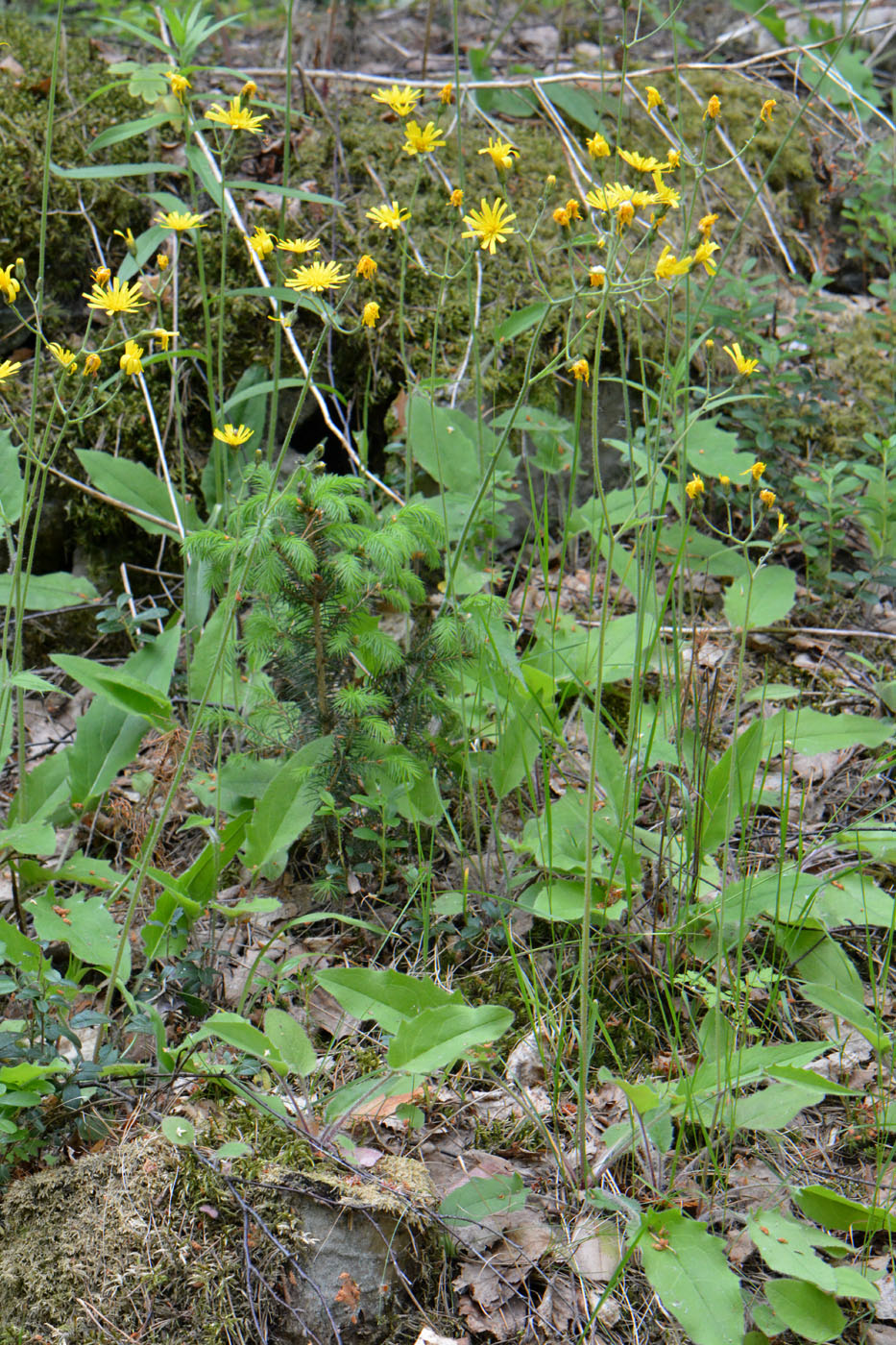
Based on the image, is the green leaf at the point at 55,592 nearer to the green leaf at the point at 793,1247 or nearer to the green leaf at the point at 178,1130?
the green leaf at the point at 178,1130

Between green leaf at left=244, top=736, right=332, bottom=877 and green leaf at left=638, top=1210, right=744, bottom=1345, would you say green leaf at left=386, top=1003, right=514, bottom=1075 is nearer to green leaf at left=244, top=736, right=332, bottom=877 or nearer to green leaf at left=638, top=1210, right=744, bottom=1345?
green leaf at left=638, top=1210, right=744, bottom=1345

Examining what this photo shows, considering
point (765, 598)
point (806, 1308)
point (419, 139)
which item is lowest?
point (806, 1308)

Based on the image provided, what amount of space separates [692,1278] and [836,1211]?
225 millimetres

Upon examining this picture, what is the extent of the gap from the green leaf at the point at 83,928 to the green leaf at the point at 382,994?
366 millimetres

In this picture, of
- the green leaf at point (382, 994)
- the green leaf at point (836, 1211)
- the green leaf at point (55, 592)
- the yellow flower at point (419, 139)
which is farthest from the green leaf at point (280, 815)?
the yellow flower at point (419, 139)

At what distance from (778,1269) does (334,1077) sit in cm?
70

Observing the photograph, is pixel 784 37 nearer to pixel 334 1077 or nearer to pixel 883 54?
pixel 883 54

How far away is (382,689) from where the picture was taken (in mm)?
1820

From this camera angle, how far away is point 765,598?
218cm

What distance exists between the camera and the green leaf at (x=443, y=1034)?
129 centimetres

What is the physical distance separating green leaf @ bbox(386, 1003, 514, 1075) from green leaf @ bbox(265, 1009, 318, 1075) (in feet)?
0.45

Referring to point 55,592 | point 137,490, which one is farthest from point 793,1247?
point 137,490

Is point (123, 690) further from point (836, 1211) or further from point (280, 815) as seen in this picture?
point (836, 1211)

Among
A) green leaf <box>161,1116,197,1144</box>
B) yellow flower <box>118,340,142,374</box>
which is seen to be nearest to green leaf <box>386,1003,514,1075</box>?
green leaf <box>161,1116,197,1144</box>
